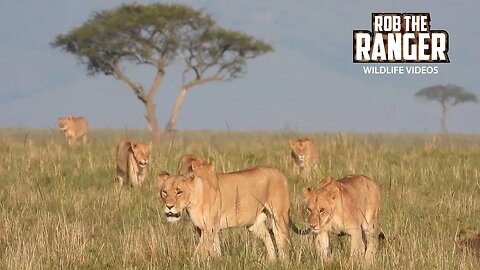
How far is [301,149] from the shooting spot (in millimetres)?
15242

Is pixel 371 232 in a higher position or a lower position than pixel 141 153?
lower

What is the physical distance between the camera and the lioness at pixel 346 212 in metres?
6.50

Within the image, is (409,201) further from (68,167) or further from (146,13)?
(146,13)

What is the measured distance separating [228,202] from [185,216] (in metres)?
2.45

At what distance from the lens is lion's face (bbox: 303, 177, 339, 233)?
6473 millimetres

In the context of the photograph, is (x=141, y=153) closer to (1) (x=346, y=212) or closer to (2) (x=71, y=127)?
(1) (x=346, y=212)

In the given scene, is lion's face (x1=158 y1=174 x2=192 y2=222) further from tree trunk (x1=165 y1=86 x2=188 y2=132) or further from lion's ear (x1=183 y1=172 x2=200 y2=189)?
tree trunk (x1=165 y1=86 x2=188 y2=132)

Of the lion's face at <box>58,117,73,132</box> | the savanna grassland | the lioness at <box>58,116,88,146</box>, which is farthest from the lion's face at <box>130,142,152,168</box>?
the lion's face at <box>58,117,73,132</box>

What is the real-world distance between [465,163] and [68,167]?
6.58 meters

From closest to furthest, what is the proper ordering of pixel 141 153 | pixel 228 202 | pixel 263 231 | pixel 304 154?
1. pixel 228 202
2. pixel 263 231
3. pixel 141 153
4. pixel 304 154

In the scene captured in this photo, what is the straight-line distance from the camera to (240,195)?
7.33 meters

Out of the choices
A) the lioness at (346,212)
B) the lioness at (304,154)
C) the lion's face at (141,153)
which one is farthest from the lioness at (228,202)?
the lioness at (304,154)

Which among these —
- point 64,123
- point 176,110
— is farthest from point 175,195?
point 176,110

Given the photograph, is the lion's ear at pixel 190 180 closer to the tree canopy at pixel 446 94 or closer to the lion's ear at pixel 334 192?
the lion's ear at pixel 334 192
